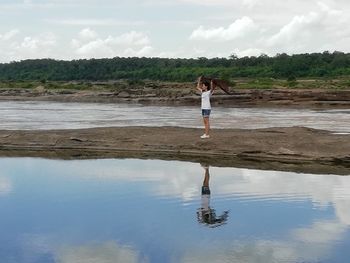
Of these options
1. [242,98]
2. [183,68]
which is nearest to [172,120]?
[242,98]

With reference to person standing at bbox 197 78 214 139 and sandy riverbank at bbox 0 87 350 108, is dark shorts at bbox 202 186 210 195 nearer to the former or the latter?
person standing at bbox 197 78 214 139

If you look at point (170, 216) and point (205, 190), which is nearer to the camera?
point (170, 216)

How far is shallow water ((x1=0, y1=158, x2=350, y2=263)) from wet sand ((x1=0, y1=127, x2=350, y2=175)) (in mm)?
1556

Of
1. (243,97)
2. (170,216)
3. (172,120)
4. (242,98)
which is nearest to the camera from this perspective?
(170,216)

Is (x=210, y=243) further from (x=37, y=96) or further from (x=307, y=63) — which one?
(x=307, y=63)

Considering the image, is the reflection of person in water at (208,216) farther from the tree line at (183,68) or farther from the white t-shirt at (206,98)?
the tree line at (183,68)

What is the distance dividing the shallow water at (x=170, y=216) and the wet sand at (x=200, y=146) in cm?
156

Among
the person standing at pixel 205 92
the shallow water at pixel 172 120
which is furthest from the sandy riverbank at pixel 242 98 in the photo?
the person standing at pixel 205 92

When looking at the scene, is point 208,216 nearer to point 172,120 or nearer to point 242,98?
point 172,120

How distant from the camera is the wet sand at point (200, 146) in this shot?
13922mm

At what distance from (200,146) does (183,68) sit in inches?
3129

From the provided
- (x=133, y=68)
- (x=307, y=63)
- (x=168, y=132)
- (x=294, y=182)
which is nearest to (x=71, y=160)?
(x=168, y=132)

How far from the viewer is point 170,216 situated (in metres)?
8.69

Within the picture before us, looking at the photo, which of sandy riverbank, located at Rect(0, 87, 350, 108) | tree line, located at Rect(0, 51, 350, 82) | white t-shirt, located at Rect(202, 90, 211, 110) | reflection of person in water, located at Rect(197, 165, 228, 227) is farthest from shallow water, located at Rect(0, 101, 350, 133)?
tree line, located at Rect(0, 51, 350, 82)
